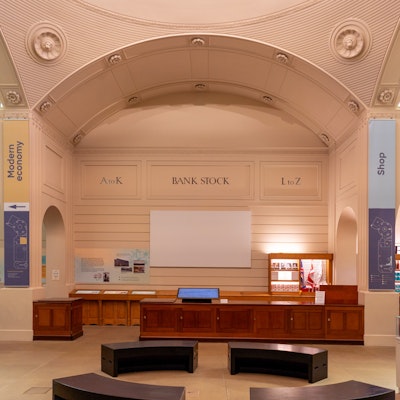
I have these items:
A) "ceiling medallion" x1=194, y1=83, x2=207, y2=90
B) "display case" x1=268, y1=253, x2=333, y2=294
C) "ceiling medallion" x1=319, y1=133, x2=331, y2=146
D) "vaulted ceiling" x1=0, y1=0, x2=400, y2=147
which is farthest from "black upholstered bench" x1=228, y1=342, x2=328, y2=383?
"ceiling medallion" x1=194, y1=83, x2=207, y2=90

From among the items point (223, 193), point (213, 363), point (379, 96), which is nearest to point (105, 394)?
point (213, 363)

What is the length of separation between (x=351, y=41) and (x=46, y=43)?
625 centimetres

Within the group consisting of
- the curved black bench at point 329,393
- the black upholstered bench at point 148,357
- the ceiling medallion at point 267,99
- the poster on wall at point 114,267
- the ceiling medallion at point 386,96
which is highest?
the ceiling medallion at point 267,99

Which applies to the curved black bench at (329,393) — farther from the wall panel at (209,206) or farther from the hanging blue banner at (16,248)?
the wall panel at (209,206)

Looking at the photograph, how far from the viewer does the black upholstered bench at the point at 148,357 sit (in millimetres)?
8594

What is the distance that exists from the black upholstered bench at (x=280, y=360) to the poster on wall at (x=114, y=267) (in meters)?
6.76

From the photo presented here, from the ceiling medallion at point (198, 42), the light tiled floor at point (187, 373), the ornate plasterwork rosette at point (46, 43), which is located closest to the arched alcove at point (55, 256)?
the light tiled floor at point (187, 373)

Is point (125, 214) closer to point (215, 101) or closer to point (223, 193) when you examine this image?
point (223, 193)

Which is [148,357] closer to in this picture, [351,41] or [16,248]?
[16,248]

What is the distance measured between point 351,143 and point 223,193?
3.98 m

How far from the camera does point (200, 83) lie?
1439 centimetres

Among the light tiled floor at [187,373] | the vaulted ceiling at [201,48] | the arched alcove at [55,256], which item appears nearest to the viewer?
the light tiled floor at [187,373]

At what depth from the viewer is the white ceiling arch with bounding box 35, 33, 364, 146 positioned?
11.9m

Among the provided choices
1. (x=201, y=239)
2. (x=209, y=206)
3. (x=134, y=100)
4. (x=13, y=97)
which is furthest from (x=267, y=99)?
(x=13, y=97)
